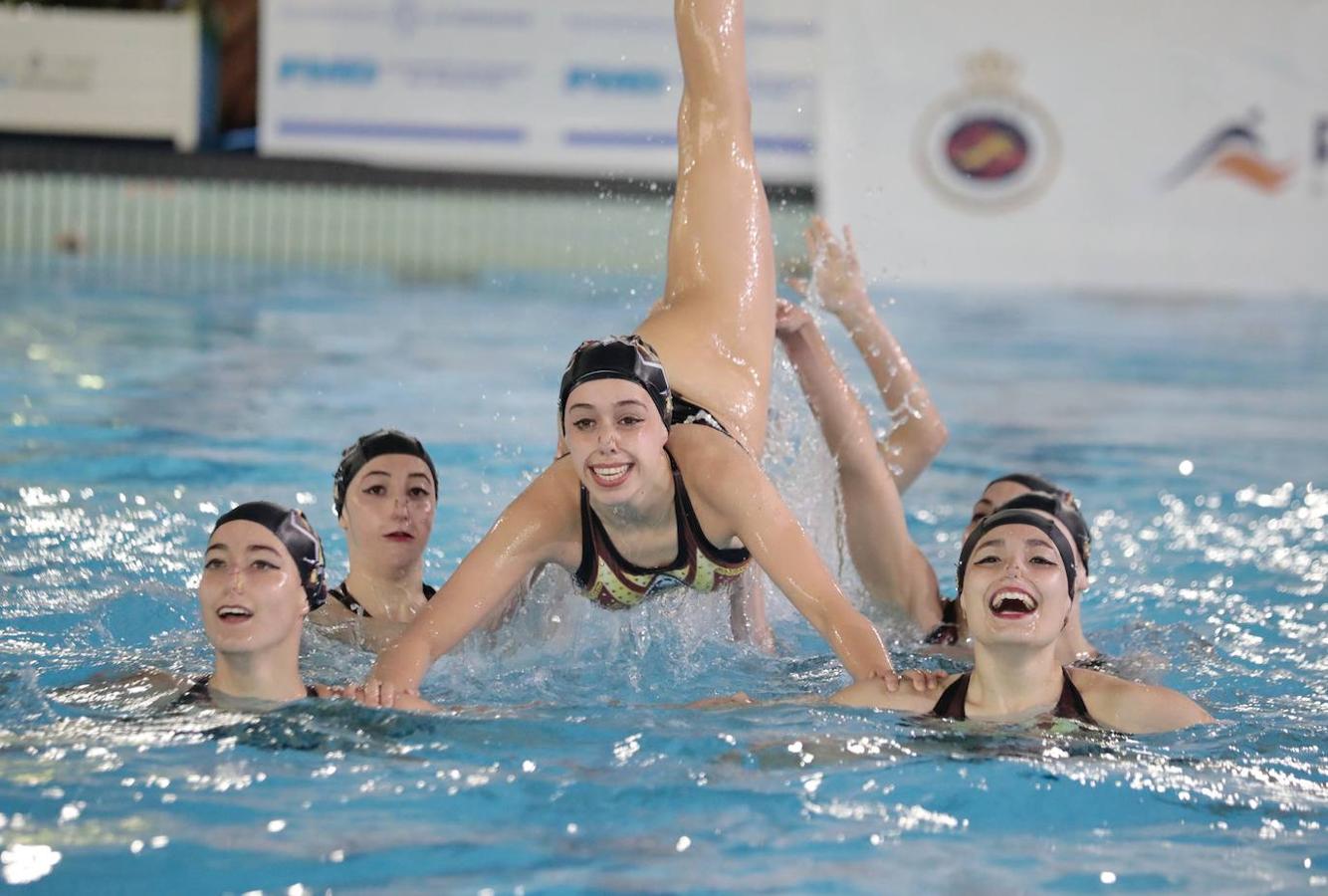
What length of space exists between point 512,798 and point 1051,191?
10764 mm

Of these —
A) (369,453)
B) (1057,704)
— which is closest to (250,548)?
(369,453)

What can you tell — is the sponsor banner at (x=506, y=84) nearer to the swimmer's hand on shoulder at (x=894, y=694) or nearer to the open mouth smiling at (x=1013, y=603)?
the swimmer's hand on shoulder at (x=894, y=694)

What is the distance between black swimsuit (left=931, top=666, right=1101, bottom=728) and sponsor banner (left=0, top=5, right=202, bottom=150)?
11.2 m

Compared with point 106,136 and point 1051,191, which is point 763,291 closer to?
point 1051,191

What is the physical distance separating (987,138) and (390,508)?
9.66 m

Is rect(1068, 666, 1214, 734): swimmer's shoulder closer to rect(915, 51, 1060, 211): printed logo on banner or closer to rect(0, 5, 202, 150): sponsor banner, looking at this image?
rect(915, 51, 1060, 211): printed logo on banner

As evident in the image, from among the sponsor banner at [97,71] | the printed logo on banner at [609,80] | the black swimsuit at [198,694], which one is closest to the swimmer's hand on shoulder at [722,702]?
the black swimsuit at [198,694]

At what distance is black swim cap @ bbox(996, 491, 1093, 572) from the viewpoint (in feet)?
12.4

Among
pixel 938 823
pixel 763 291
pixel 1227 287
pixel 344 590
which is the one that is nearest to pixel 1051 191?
pixel 1227 287

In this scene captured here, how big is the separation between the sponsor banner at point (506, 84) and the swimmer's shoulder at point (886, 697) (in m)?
9.94

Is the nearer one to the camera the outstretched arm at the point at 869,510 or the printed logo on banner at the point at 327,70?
the outstretched arm at the point at 869,510

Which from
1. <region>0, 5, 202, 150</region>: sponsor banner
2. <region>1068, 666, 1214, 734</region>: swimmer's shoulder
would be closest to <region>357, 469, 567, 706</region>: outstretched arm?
<region>1068, 666, 1214, 734</region>: swimmer's shoulder

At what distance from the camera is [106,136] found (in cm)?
1361

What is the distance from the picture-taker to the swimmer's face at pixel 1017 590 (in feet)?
11.6
